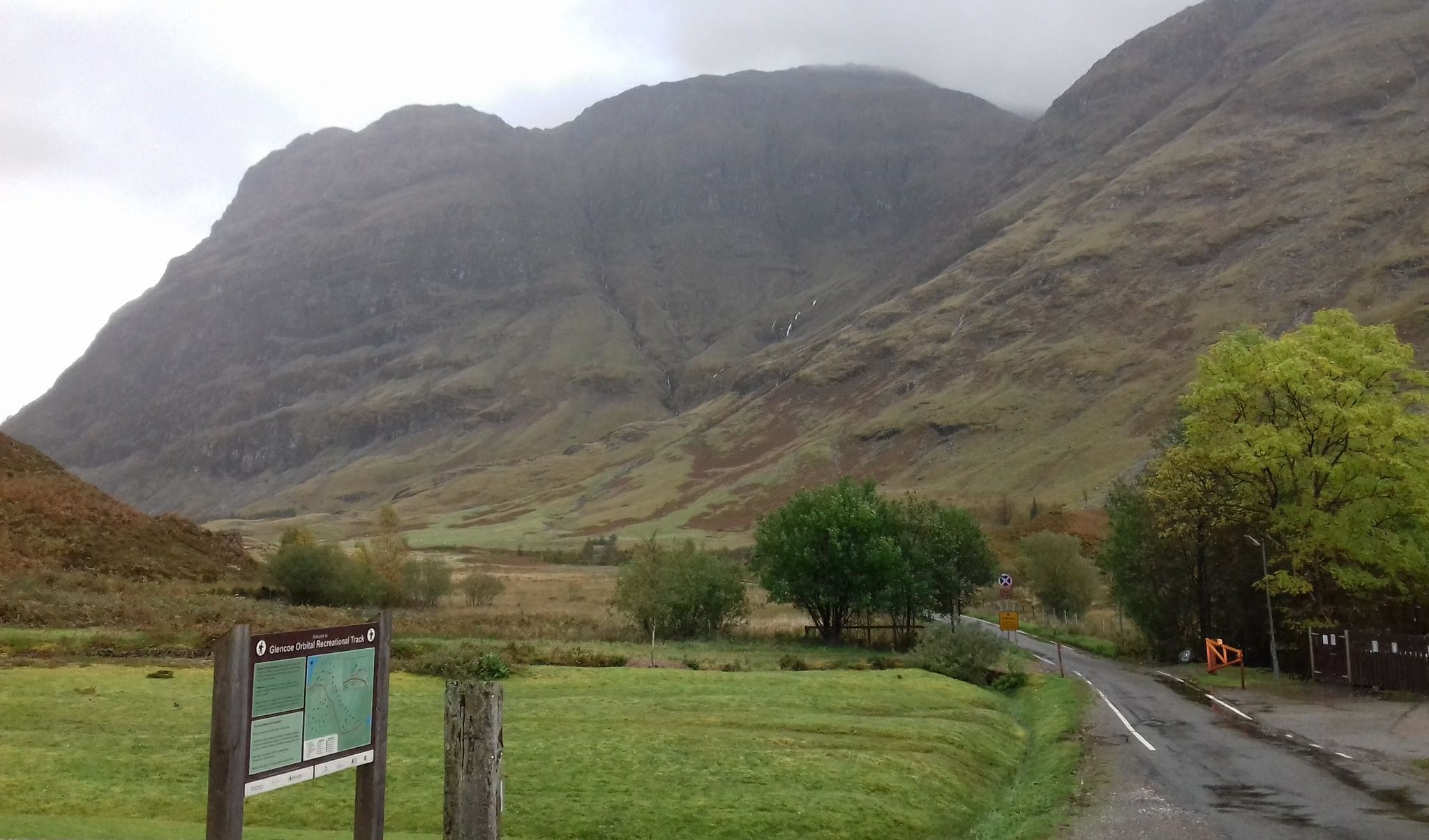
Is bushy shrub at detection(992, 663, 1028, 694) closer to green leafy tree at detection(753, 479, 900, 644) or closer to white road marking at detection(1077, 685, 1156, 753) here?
white road marking at detection(1077, 685, 1156, 753)

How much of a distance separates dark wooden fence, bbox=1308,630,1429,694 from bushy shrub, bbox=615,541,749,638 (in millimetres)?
28683

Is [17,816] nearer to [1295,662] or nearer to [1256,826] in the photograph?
[1256,826]

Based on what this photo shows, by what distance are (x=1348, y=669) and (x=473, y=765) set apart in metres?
37.0

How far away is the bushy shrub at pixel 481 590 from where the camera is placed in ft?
260

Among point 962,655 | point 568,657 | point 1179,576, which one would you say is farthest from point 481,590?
point 1179,576

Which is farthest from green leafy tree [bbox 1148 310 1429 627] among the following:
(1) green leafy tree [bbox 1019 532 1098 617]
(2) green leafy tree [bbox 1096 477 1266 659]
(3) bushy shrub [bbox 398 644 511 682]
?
(1) green leafy tree [bbox 1019 532 1098 617]

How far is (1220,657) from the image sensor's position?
45219 mm

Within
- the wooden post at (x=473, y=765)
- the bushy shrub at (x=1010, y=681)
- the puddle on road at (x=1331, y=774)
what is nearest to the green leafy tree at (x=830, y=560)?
the bushy shrub at (x=1010, y=681)

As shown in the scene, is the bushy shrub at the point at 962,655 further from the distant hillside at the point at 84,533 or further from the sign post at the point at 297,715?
the distant hillside at the point at 84,533

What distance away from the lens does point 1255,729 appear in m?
27.2

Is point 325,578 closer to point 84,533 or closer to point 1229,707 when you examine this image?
point 84,533

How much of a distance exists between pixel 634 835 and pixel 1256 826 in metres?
9.92

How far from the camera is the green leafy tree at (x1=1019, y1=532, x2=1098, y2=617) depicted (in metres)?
81.2

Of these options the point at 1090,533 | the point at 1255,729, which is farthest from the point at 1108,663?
the point at 1090,533
